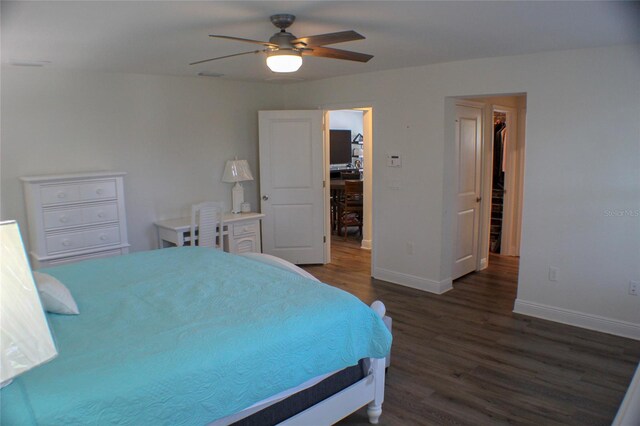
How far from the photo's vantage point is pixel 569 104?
3.84m

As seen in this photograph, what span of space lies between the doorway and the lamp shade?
2428 mm

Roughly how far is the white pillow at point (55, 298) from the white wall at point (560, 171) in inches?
138

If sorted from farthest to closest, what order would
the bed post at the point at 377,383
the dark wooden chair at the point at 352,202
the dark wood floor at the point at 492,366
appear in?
the dark wooden chair at the point at 352,202
the dark wood floor at the point at 492,366
the bed post at the point at 377,383

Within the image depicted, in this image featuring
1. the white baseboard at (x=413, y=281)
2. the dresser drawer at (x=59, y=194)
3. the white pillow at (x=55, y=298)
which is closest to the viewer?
the white pillow at (x=55, y=298)

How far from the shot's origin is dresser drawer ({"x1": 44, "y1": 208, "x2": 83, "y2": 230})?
397 centimetres

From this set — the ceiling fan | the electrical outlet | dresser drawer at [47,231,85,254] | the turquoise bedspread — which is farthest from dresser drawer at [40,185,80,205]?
the electrical outlet

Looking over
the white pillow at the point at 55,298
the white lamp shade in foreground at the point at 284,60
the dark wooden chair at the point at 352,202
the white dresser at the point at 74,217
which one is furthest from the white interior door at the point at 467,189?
the white pillow at the point at 55,298

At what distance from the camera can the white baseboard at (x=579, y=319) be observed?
3721mm

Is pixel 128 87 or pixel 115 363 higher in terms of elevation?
pixel 128 87

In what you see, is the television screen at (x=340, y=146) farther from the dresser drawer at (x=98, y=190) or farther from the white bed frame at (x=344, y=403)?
the white bed frame at (x=344, y=403)

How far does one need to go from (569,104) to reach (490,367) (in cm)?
224

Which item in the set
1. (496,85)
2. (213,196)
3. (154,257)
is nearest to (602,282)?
(496,85)

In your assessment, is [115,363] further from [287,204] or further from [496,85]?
[287,204]

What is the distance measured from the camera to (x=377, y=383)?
261 cm
